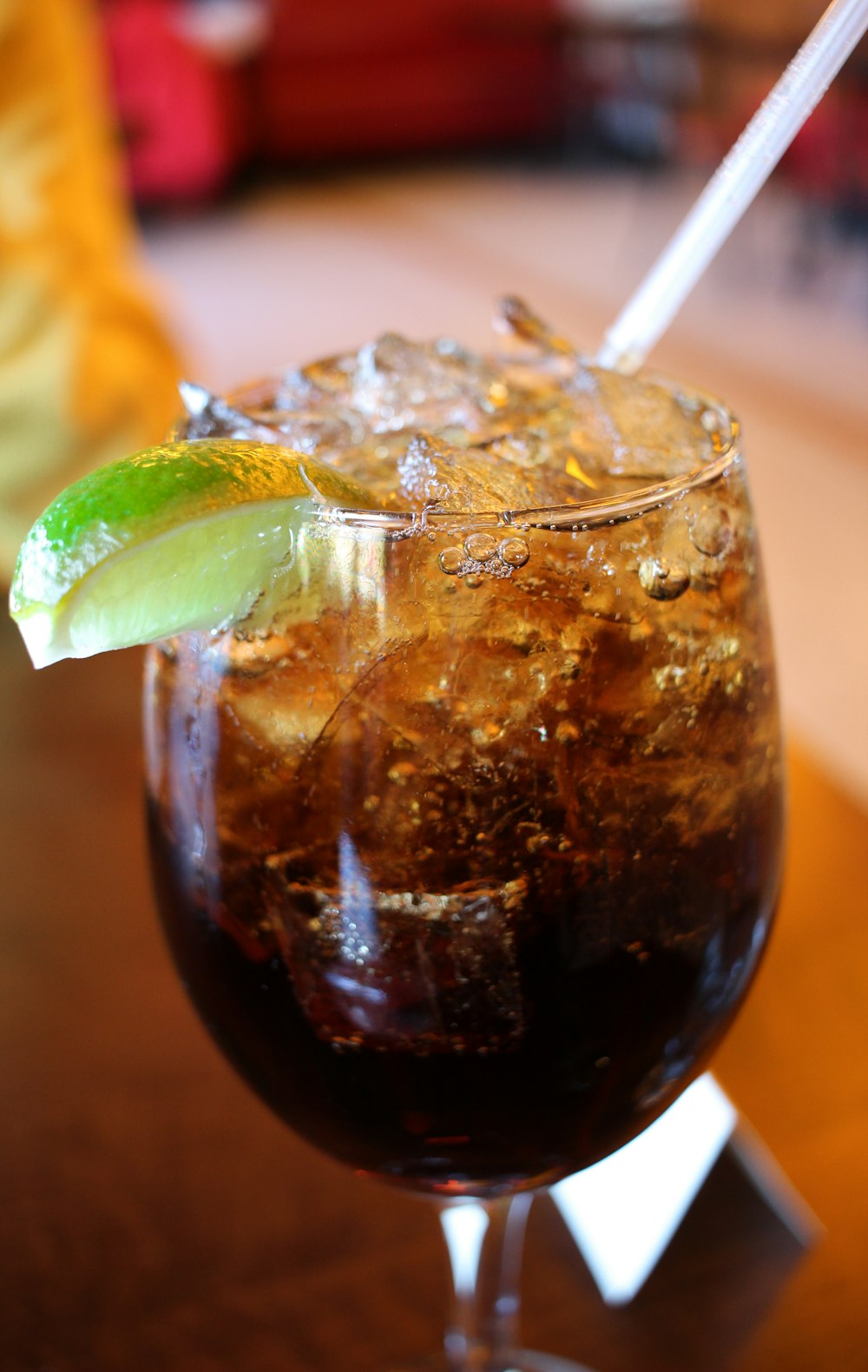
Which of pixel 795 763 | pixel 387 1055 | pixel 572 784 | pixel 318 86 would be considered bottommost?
pixel 318 86

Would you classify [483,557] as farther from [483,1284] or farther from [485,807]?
[483,1284]

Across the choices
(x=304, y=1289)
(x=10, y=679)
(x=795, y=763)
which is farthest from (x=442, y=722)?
(x=10, y=679)

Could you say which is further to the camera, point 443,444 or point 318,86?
point 318,86

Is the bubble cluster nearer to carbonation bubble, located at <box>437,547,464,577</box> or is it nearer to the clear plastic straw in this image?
carbonation bubble, located at <box>437,547,464,577</box>

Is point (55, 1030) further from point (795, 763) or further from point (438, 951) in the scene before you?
point (795, 763)

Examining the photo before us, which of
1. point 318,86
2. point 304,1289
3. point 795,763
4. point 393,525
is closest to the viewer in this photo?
point 393,525

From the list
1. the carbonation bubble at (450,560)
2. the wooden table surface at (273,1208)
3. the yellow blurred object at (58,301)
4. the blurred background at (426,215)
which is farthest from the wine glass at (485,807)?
the yellow blurred object at (58,301)

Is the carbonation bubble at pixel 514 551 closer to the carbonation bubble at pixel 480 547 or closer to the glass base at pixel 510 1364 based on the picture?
the carbonation bubble at pixel 480 547

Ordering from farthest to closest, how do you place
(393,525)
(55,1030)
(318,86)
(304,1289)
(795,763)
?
(318,86)
(795,763)
(55,1030)
(304,1289)
(393,525)
